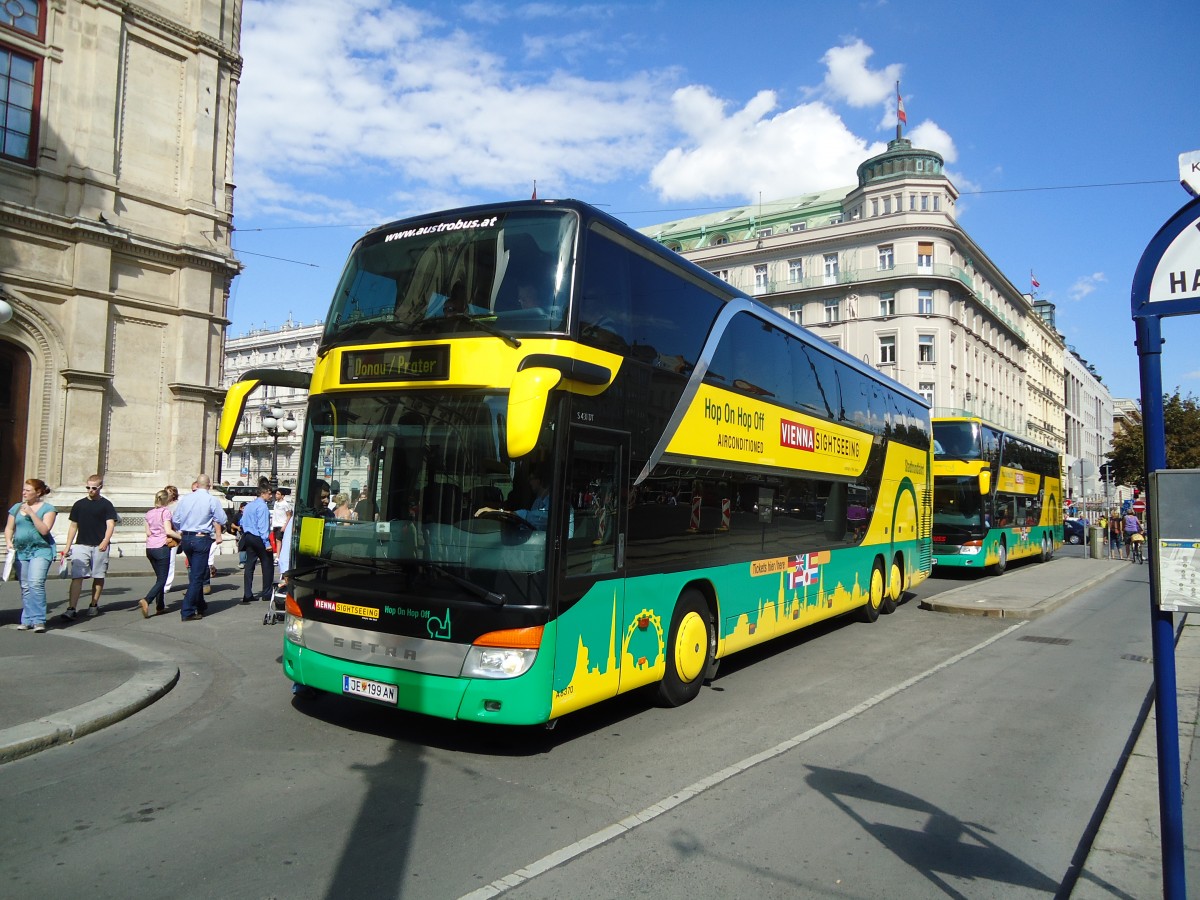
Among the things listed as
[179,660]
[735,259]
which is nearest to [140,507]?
[179,660]

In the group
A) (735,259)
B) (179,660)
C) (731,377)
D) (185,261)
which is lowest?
(179,660)

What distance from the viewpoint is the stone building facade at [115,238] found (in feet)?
64.4

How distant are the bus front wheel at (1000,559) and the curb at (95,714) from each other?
20822mm

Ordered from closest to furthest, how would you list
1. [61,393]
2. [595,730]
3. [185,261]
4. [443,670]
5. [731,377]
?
[443,670]
[595,730]
[731,377]
[61,393]
[185,261]

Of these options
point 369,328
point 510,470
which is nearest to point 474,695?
point 510,470

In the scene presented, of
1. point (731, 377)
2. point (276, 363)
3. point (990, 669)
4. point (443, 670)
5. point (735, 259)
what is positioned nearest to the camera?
point (443, 670)

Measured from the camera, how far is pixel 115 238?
68.2ft

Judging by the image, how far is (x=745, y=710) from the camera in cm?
777

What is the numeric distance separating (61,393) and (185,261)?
479 centimetres

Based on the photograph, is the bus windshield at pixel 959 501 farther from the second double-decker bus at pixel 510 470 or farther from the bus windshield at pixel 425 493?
the bus windshield at pixel 425 493

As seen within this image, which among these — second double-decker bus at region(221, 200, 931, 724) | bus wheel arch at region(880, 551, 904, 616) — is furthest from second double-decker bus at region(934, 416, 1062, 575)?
second double-decker bus at region(221, 200, 931, 724)

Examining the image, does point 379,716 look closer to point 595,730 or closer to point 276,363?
point 595,730

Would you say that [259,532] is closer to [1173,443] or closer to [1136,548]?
[1136,548]

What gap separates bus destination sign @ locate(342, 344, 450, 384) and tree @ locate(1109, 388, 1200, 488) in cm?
5235
